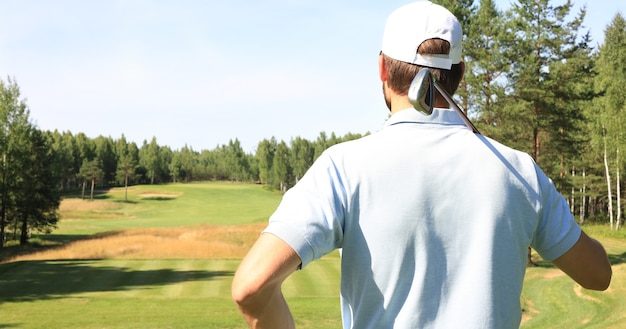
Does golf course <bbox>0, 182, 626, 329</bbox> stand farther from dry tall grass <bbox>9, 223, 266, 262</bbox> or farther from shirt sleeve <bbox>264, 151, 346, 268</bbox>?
shirt sleeve <bbox>264, 151, 346, 268</bbox>

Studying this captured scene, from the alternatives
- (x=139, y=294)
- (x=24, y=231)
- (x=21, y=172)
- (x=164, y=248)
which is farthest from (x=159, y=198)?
(x=139, y=294)

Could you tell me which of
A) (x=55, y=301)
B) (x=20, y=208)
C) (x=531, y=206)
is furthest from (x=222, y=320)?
(x=20, y=208)

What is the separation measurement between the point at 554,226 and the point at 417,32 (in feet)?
1.84

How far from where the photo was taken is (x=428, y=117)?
4.56 feet

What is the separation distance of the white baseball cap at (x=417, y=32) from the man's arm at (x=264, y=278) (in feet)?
1.76

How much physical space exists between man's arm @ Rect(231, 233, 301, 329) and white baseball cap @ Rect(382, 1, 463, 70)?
538 mm

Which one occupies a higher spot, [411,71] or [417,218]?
[411,71]

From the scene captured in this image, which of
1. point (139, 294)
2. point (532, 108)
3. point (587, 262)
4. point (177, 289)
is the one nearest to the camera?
point (587, 262)

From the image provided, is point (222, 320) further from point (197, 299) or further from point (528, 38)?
point (528, 38)

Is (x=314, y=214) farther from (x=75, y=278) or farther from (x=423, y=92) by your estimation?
(x=75, y=278)

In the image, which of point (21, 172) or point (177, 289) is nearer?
point (177, 289)

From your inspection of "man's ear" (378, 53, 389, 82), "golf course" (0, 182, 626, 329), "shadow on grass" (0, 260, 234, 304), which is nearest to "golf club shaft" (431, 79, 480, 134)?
"man's ear" (378, 53, 389, 82)

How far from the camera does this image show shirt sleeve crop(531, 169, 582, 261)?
1461 mm

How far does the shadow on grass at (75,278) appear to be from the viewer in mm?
21625
